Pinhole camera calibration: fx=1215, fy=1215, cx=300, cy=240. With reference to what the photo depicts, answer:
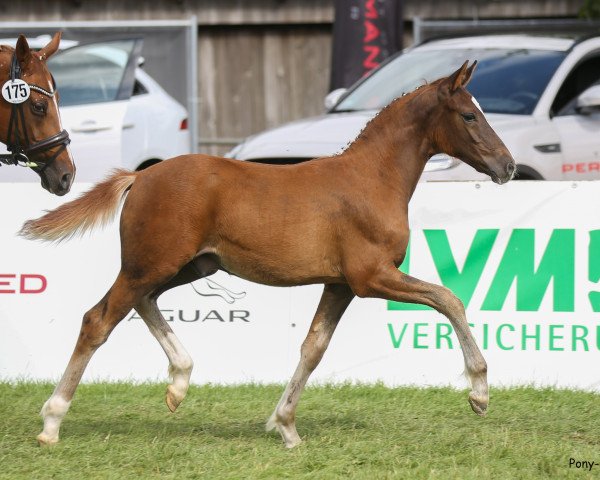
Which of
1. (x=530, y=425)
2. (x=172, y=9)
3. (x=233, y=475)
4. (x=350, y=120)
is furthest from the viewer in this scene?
(x=172, y=9)

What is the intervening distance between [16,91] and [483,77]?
206 inches

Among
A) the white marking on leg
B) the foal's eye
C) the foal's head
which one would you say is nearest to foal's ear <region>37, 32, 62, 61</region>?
the white marking on leg

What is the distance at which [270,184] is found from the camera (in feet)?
20.7

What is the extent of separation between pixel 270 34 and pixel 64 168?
515 inches

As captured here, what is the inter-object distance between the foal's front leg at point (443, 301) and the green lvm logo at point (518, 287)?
200cm

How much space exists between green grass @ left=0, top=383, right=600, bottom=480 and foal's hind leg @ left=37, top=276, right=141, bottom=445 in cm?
12

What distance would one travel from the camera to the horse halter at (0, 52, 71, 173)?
6645 mm

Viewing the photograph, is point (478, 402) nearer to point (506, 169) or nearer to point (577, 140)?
point (506, 169)

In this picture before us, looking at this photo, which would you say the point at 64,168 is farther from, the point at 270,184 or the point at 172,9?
the point at 172,9

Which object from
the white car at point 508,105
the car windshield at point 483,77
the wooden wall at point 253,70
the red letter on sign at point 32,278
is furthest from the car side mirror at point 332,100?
the wooden wall at point 253,70

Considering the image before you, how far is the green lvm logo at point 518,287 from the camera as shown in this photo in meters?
8.13

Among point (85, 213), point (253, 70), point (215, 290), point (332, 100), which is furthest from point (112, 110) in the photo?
point (253, 70)

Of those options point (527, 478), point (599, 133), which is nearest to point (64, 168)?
point (527, 478)

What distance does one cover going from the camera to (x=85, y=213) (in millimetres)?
6434
